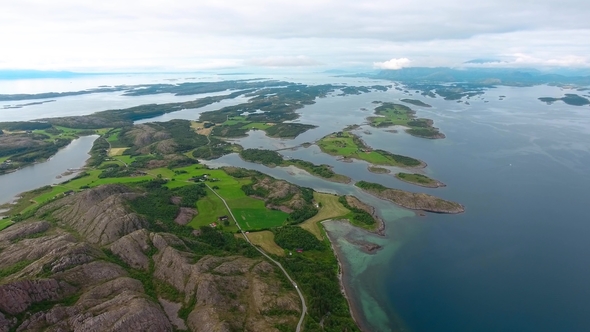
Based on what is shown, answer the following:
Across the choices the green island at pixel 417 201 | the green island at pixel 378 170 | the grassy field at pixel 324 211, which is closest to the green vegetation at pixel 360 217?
the grassy field at pixel 324 211

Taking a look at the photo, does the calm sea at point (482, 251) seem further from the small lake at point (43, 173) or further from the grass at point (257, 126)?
the small lake at point (43, 173)

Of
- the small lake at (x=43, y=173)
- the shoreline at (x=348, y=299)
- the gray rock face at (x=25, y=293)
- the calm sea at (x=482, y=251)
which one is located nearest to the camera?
the gray rock face at (x=25, y=293)

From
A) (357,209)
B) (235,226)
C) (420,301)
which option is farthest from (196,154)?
(420,301)

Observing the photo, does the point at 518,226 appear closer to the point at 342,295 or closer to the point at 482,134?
the point at 342,295

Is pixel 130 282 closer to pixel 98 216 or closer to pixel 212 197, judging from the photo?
pixel 98 216

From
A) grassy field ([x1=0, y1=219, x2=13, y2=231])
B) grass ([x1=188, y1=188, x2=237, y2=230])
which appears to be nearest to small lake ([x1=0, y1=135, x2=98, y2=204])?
grassy field ([x1=0, y1=219, x2=13, y2=231])

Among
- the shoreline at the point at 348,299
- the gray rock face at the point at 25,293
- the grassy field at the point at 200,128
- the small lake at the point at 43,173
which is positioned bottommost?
the small lake at the point at 43,173
